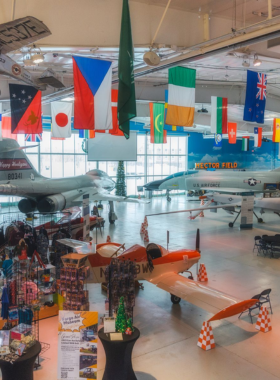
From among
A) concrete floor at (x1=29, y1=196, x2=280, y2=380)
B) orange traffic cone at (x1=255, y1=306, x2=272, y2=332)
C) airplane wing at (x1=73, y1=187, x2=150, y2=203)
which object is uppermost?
airplane wing at (x1=73, y1=187, x2=150, y2=203)

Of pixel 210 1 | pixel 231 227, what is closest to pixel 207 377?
pixel 210 1

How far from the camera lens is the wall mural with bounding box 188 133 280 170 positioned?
37.9m

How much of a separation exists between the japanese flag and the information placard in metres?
13.0

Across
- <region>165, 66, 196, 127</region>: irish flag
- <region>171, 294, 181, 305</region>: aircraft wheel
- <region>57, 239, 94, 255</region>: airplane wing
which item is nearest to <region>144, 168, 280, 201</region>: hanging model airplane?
<region>165, 66, 196, 127</region>: irish flag

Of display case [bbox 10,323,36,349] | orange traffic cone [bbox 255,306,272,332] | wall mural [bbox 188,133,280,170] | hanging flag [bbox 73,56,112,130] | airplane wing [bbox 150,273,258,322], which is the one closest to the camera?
display case [bbox 10,323,36,349]

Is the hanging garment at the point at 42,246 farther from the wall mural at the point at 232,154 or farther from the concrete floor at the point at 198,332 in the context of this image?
the wall mural at the point at 232,154

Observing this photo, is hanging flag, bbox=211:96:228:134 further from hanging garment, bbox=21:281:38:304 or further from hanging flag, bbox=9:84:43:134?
hanging garment, bbox=21:281:38:304

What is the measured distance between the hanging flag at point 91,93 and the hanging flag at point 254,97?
4.90 metres

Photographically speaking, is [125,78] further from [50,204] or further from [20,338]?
[50,204]

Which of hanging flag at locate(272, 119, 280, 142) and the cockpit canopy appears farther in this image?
hanging flag at locate(272, 119, 280, 142)

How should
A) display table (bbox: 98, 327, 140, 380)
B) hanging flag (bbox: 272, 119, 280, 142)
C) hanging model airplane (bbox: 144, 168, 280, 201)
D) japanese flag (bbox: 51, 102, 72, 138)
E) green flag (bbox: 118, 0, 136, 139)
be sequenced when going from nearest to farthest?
1. display table (bbox: 98, 327, 140, 380)
2. green flag (bbox: 118, 0, 136, 139)
3. japanese flag (bbox: 51, 102, 72, 138)
4. hanging flag (bbox: 272, 119, 280, 142)
5. hanging model airplane (bbox: 144, 168, 280, 201)

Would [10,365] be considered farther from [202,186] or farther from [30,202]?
[202,186]

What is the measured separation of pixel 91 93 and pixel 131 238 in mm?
7703

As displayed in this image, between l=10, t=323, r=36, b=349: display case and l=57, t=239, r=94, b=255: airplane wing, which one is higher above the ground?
l=57, t=239, r=94, b=255: airplane wing
